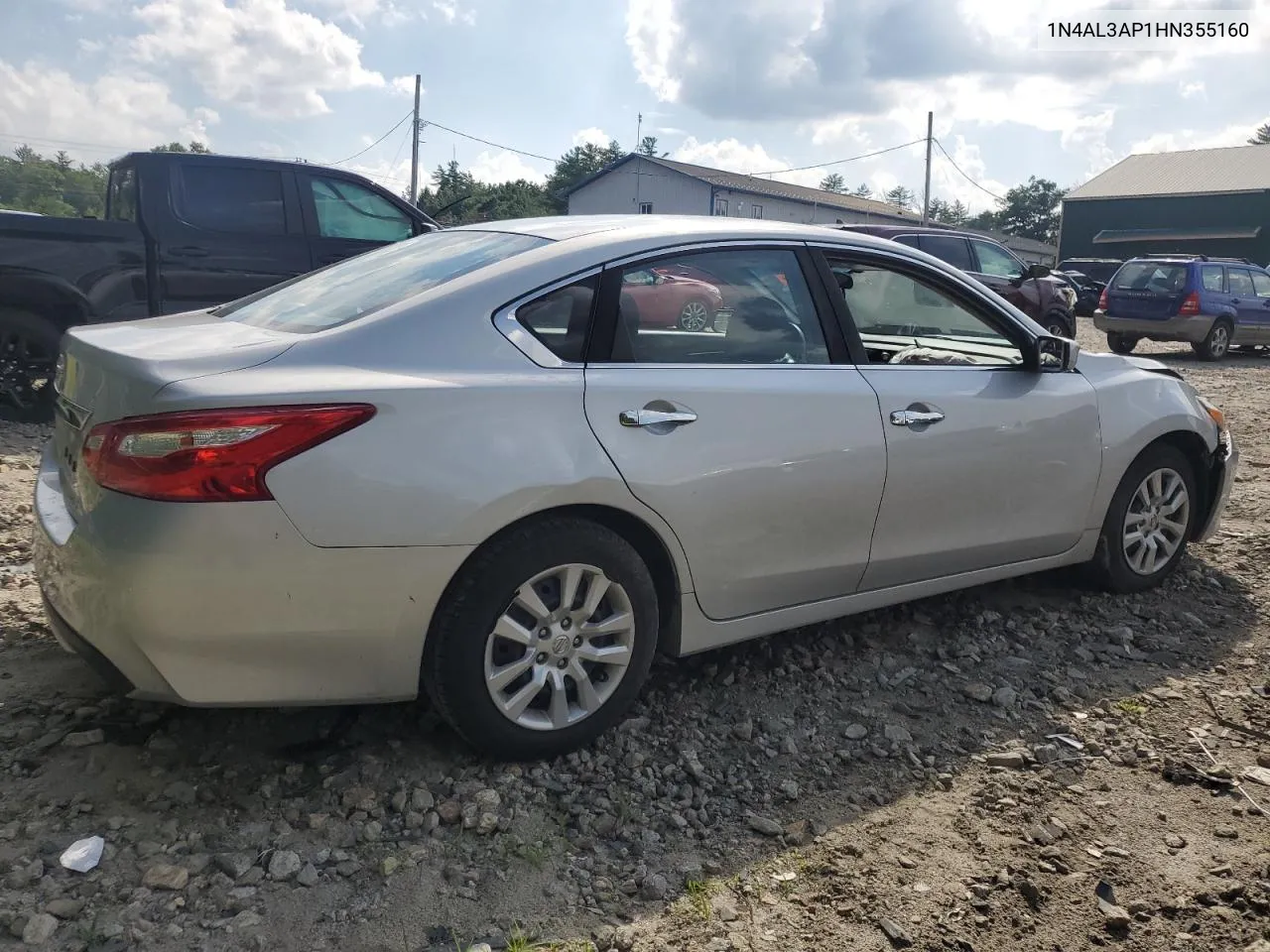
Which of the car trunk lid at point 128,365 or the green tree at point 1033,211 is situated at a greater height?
the green tree at point 1033,211

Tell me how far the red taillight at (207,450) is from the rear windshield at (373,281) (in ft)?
1.69

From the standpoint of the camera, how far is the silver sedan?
251cm

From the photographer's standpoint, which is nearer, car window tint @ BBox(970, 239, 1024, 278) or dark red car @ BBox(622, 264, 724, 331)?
dark red car @ BBox(622, 264, 724, 331)

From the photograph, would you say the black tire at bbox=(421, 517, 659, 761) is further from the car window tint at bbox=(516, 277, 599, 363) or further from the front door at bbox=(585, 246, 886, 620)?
the car window tint at bbox=(516, 277, 599, 363)

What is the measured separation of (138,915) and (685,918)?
1208mm

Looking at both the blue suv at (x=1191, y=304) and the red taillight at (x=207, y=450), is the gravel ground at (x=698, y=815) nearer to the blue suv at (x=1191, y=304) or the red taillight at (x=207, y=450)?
the red taillight at (x=207, y=450)

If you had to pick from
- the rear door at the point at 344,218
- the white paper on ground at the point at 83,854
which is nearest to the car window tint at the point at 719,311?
the white paper on ground at the point at 83,854

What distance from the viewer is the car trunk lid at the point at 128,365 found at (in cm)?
259

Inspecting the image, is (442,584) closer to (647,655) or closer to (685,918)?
(647,655)

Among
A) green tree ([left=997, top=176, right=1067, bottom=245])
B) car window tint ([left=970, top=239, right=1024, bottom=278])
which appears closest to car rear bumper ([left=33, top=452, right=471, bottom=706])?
car window tint ([left=970, top=239, right=1024, bottom=278])

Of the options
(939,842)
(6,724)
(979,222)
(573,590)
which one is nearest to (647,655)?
(573,590)

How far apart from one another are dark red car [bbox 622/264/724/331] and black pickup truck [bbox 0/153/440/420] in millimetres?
5274

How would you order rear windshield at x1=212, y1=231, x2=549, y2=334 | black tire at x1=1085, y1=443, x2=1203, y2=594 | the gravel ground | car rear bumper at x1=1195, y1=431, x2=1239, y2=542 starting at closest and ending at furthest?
the gravel ground → rear windshield at x1=212, y1=231, x2=549, y2=334 → black tire at x1=1085, y1=443, x2=1203, y2=594 → car rear bumper at x1=1195, y1=431, x2=1239, y2=542

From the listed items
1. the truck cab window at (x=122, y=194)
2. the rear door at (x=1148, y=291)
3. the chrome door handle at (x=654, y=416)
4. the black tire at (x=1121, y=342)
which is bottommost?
the chrome door handle at (x=654, y=416)
